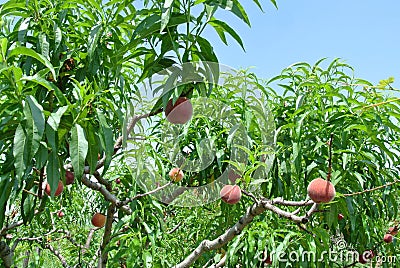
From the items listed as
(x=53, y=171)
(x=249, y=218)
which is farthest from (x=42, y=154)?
(x=249, y=218)

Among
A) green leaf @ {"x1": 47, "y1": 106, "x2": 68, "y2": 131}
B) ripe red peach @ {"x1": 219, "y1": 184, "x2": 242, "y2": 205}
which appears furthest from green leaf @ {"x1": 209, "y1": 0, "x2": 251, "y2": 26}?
ripe red peach @ {"x1": 219, "y1": 184, "x2": 242, "y2": 205}

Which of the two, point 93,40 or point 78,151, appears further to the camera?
point 93,40

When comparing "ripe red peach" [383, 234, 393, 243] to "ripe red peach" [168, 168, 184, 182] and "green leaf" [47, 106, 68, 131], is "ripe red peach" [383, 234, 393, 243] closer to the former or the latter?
"ripe red peach" [168, 168, 184, 182]

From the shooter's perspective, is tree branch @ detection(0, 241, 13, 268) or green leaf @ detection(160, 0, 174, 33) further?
tree branch @ detection(0, 241, 13, 268)

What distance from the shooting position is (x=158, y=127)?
210 cm

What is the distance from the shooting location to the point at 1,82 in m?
0.95

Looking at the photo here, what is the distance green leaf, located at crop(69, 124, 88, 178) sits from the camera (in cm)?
88

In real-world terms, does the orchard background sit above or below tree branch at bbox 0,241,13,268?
above

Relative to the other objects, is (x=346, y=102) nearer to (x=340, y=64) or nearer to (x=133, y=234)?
(x=340, y=64)

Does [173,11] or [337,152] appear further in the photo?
[337,152]

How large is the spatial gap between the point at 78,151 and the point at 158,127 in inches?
47.7

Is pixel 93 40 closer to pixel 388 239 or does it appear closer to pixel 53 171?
pixel 53 171

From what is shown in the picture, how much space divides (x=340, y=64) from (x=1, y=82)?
1.28 m

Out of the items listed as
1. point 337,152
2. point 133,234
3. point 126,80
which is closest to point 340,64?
point 337,152
